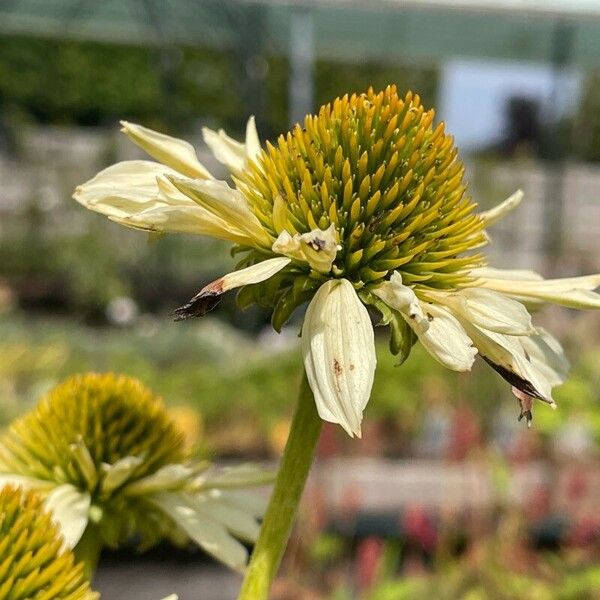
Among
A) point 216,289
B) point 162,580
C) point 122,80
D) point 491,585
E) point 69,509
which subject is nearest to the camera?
point 216,289

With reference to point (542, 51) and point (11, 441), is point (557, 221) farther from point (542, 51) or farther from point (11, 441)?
point (11, 441)

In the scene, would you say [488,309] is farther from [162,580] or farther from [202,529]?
[162,580]

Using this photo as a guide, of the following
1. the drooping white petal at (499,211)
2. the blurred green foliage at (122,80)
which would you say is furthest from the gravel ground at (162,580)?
the blurred green foliage at (122,80)

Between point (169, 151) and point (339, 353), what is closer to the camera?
point (339, 353)

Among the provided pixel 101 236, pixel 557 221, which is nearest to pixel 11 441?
pixel 101 236

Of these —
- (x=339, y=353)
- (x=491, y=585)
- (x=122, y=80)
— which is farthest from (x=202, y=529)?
(x=122, y=80)

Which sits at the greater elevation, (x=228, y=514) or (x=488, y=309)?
(x=488, y=309)

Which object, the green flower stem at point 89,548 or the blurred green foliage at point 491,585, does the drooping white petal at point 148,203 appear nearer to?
the green flower stem at point 89,548
